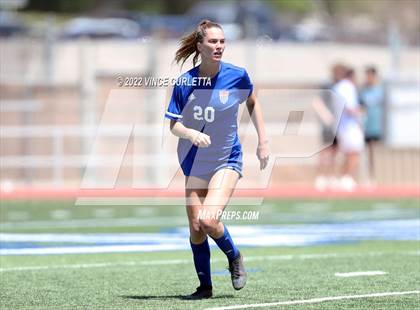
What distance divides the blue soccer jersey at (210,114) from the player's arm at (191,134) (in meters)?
0.08

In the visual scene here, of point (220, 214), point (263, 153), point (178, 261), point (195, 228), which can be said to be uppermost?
point (263, 153)

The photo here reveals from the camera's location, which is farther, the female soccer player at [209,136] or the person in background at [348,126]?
the person in background at [348,126]

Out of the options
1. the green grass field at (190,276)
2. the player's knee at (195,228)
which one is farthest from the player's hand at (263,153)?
the green grass field at (190,276)

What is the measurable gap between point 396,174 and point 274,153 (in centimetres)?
245

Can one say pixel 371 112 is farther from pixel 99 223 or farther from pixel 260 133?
pixel 260 133

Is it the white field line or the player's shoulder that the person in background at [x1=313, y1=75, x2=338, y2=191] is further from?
the player's shoulder

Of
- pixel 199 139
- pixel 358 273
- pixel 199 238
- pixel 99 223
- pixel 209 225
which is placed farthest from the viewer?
pixel 99 223

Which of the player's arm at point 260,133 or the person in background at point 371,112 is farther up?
the player's arm at point 260,133

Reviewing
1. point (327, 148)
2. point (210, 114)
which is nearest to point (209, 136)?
point (210, 114)

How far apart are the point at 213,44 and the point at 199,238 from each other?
1.39 m

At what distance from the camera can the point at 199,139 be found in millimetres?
7641

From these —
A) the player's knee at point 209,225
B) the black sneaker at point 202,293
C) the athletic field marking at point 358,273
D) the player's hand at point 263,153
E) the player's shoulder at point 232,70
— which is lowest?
the athletic field marking at point 358,273

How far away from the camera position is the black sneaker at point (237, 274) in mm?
7979

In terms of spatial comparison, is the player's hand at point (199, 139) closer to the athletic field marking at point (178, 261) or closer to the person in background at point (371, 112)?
the athletic field marking at point (178, 261)
